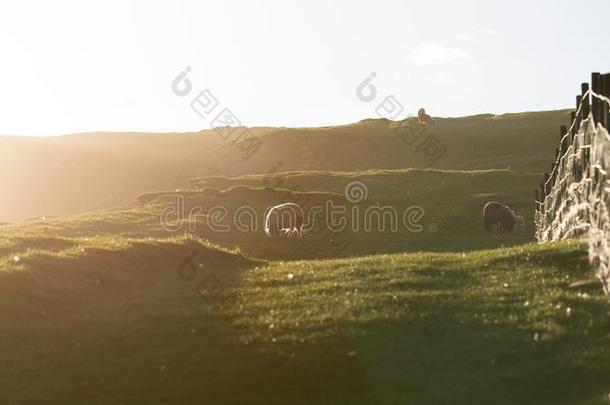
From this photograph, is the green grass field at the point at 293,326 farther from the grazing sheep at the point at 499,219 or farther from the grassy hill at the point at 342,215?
the grazing sheep at the point at 499,219

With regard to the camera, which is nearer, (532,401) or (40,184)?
(532,401)

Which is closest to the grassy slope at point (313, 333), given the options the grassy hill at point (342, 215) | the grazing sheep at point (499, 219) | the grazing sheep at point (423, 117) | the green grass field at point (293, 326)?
the green grass field at point (293, 326)

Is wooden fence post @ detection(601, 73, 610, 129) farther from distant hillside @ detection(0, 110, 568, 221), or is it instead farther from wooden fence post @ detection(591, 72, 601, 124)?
distant hillside @ detection(0, 110, 568, 221)

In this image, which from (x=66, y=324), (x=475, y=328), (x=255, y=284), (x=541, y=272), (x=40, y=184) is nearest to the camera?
(x=475, y=328)

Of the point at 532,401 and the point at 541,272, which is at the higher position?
the point at 541,272

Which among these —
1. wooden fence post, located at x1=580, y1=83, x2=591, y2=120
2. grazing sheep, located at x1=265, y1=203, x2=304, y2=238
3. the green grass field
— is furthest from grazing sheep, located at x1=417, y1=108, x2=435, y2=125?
wooden fence post, located at x1=580, y1=83, x2=591, y2=120

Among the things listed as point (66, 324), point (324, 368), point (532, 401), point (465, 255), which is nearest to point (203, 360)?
point (324, 368)

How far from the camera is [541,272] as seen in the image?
64.3 feet

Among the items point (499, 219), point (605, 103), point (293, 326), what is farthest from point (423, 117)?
point (293, 326)

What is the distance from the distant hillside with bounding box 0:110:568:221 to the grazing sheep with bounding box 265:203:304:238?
41.9 metres

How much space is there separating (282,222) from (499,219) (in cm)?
1406

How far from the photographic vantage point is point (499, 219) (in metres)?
51.8

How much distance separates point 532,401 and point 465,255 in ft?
36.7

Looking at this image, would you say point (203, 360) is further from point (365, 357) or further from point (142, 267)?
point (142, 267)
